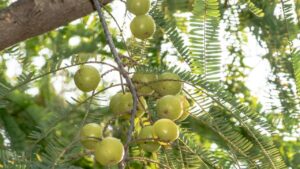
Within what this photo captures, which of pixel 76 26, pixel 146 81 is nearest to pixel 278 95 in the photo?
pixel 146 81

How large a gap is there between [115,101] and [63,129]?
797 mm

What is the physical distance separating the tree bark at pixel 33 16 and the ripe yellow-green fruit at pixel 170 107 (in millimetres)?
358

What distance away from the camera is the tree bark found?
52.8 inches

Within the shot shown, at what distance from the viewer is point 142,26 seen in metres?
1.31

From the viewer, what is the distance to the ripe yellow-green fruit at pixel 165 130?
1081mm

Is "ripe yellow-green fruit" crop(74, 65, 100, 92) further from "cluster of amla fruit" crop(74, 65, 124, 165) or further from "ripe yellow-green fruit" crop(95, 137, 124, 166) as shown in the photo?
"ripe yellow-green fruit" crop(95, 137, 124, 166)

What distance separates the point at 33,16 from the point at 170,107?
1.33ft

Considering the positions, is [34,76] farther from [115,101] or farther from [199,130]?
[199,130]

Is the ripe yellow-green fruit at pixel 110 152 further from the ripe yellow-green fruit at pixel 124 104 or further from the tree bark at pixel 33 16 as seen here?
the tree bark at pixel 33 16

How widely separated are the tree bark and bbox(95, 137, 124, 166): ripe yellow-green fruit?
0.41m

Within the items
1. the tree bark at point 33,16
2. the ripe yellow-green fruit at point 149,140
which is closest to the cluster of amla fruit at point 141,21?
the tree bark at point 33,16

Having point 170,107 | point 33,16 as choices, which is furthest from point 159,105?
point 33,16

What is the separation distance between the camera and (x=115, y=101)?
1181 mm

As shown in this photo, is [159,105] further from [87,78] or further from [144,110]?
[87,78]
